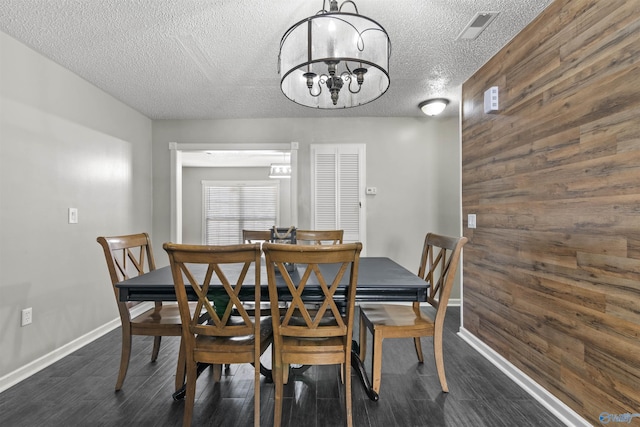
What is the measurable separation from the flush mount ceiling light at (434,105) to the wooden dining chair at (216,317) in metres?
2.86

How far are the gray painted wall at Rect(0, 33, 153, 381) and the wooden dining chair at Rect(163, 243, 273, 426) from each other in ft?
5.15

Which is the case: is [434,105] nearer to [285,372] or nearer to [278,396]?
[285,372]

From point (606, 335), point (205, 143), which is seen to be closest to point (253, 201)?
point (205, 143)

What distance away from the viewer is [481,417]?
183cm

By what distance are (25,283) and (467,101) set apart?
155 inches

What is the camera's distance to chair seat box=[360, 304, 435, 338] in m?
2.00

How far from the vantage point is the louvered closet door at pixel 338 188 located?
13.6ft

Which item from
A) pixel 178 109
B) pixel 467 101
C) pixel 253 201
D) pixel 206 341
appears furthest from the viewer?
pixel 253 201

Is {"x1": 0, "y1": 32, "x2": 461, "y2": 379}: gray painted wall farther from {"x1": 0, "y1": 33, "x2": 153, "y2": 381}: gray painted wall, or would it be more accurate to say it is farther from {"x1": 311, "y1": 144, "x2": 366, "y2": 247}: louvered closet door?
{"x1": 311, "y1": 144, "x2": 366, "y2": 247}: louvered closet door

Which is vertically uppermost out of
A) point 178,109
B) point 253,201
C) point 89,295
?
point 178,109

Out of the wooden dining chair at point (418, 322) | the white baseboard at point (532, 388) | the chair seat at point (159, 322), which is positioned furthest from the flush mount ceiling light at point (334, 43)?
the white baseboard at point (532, 388)

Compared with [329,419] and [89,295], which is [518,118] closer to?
[329,419]

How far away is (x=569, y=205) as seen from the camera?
1809mm

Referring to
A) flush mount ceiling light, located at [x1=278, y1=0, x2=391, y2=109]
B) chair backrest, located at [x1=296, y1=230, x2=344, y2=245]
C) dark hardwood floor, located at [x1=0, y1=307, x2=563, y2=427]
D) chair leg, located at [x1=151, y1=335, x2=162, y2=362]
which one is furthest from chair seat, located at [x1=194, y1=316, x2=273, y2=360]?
flush mount ceiling light, located at [x1=278, y1=0, x2=391, y2=109]
